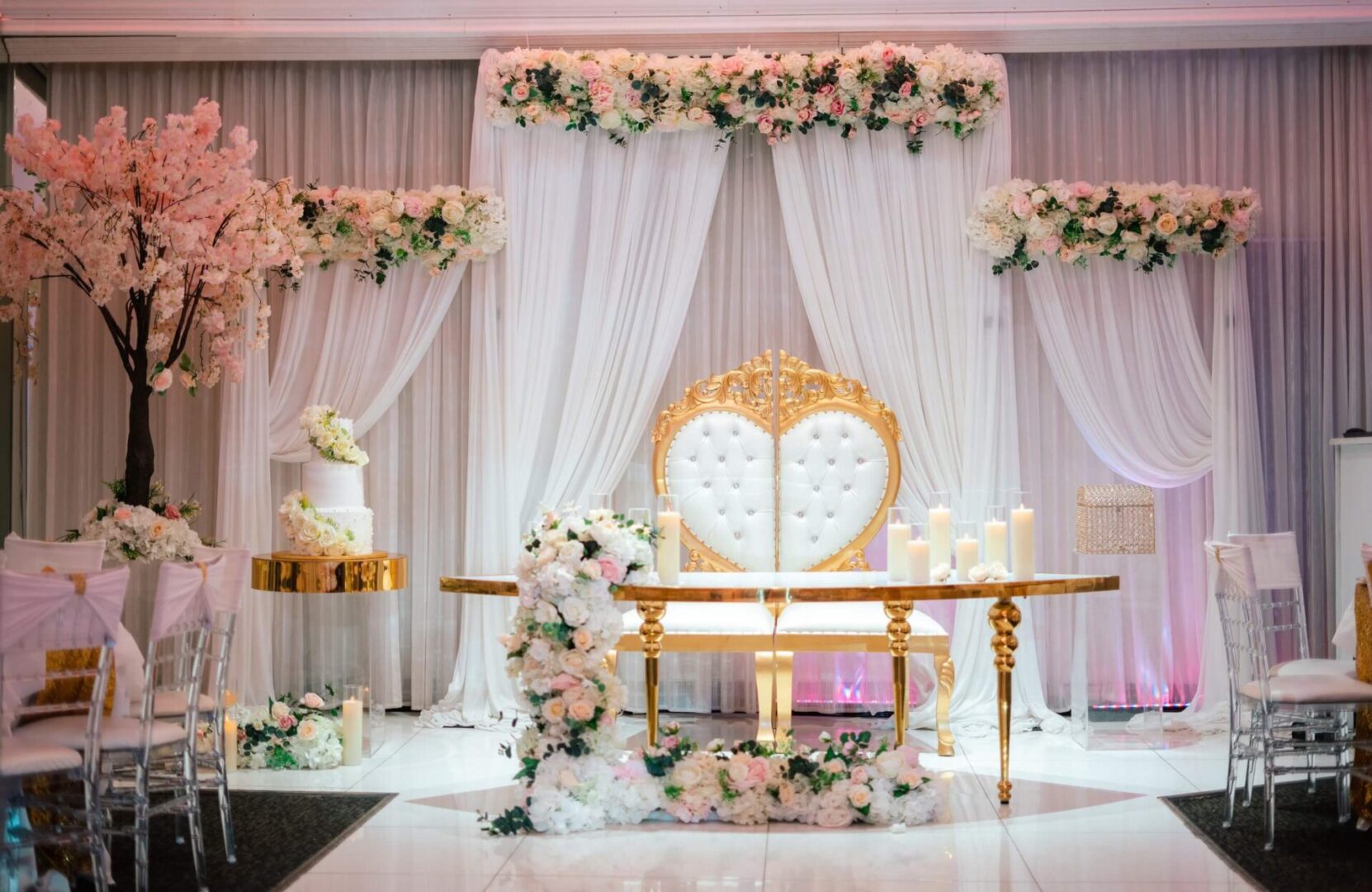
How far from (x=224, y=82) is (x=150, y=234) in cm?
189

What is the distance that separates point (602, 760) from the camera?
466 centimetres

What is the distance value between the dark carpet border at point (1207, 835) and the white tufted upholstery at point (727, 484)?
189 centimetres

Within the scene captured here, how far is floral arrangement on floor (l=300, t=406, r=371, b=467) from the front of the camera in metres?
5.75

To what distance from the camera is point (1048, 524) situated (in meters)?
6.68

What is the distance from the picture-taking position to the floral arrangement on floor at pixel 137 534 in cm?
545

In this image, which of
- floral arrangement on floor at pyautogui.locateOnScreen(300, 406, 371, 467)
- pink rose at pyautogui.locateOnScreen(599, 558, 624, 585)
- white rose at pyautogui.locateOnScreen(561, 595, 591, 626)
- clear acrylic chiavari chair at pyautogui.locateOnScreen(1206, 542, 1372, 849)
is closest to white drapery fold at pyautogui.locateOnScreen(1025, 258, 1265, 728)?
clear acrylic chiavari chair at pyautogui.locateOnScreen(1206, 542, 1372, 849)

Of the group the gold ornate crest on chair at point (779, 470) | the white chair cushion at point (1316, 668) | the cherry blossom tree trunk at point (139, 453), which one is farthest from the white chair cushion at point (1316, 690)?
the cherry blossom tree trunk at point (139, 453)

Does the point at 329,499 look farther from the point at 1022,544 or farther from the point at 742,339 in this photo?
the point at 1022,544

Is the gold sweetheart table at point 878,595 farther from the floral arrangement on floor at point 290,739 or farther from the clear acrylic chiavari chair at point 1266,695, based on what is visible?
the floral arrangement on floor at point 290,739

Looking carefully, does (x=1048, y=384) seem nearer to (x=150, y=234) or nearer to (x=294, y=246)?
(x=294, y=246)

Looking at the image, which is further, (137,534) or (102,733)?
(137,534)

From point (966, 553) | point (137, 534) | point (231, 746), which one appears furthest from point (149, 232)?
point (966, 553)

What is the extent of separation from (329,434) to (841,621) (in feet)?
7.32

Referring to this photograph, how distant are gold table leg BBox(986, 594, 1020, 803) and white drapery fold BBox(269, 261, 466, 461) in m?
3.15
